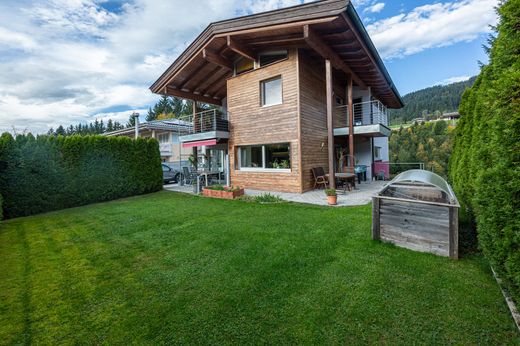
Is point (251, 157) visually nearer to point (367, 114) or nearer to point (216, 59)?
point (216, 59)

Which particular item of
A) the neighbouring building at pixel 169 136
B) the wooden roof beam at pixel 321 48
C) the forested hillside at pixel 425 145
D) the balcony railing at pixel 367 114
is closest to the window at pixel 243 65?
the wooden roof beam at pixel 321 48

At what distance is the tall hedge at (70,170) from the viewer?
28.0 ft

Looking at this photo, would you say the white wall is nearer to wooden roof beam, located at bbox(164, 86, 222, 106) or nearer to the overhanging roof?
the overhanging roof

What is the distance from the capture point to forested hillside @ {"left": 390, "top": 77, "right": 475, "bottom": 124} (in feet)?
133

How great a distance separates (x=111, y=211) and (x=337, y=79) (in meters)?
13.7

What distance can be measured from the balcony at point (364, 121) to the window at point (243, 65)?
5.41 m

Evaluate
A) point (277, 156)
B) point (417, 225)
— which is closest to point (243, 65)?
point (277, 156)

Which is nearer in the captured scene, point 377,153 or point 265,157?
point 265,157

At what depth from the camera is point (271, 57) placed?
11781 mm

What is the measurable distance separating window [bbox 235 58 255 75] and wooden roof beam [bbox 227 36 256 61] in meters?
0.70

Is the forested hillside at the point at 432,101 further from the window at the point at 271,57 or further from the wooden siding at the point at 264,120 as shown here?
the wooden siding at the point at 264,120

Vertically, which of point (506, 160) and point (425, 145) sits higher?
point (425, 145)

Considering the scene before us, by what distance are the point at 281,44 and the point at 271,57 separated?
103cm

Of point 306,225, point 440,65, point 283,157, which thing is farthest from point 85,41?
point 440,65
